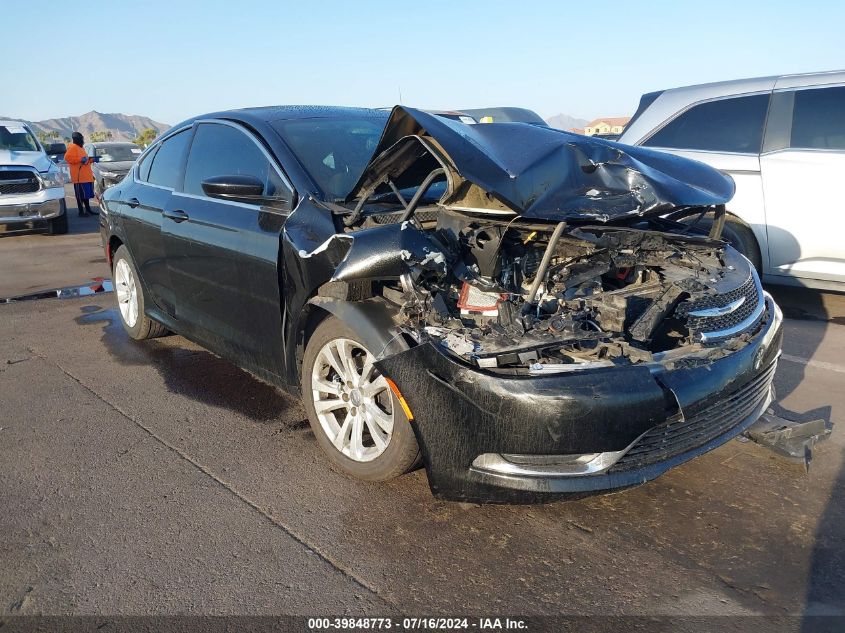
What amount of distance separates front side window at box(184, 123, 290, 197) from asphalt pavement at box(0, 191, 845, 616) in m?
1.35

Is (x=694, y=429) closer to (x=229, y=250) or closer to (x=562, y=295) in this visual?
(x=562, y=295)

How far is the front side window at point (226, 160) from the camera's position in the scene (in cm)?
395

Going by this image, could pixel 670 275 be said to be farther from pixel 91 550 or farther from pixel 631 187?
pixel 91 550

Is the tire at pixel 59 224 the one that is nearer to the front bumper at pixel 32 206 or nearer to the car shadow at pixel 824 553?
the front bumper at pixel 32 206

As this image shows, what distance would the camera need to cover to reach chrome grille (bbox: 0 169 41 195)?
39.8 feet

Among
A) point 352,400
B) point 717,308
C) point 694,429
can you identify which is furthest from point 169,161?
point 694,429

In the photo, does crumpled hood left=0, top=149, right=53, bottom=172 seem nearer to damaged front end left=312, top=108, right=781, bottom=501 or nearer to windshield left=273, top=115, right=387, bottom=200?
windshield left=273, top=115, right=387, bottom=200

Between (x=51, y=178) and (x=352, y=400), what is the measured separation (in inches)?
455

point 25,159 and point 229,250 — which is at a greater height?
point 25,159

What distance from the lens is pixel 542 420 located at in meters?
2.65

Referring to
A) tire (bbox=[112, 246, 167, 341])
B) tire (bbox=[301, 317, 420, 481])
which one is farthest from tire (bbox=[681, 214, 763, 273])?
tire (bbox=[112, 246, 167, 341])

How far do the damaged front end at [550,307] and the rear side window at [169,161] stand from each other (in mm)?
1850

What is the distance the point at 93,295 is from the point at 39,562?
5.40 meters

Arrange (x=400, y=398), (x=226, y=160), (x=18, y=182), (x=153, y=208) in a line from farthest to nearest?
(x=18, y=182) → (x=153, y=208) → (x=226, y=160) → (x=400, y=398)
